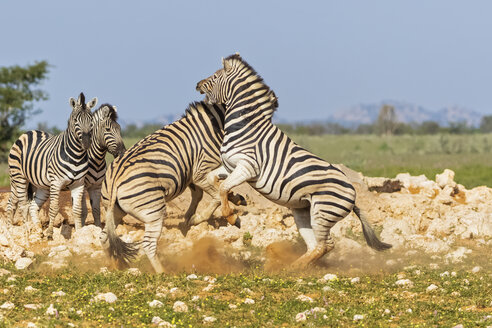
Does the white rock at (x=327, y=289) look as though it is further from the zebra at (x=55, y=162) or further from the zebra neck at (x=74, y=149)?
the zebra neck at (x=74, y=149)

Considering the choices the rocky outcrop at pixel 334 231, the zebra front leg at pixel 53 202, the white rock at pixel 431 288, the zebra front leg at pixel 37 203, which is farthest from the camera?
the zebra front leg at pixel 37 203

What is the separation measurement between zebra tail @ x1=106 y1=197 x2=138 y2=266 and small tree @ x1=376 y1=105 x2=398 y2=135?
5631 centimetres

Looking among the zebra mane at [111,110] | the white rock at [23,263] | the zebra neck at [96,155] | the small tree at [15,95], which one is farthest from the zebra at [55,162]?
the small tree at [15,95]

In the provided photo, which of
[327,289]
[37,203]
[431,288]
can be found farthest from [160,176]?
[37,203]

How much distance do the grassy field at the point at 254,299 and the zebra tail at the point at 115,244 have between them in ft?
0.84

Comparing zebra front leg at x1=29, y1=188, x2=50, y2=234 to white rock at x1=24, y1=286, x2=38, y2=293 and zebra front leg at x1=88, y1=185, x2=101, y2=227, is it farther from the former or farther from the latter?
white rock at x1=24, y1=286, x2=38, y2=293

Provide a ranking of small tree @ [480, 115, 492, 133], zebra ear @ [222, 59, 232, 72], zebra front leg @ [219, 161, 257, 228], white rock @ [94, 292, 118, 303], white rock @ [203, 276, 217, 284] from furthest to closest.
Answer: small tree @ [480, 115, 492, 133], zebra ear @ [222, 59, 232, 72], zebra front leg @ [219, 161, 257, 228], white rock @ [203, 276, 217, 284], white rock @ [94, 292, 118, 303]

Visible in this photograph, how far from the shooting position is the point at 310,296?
6859mm

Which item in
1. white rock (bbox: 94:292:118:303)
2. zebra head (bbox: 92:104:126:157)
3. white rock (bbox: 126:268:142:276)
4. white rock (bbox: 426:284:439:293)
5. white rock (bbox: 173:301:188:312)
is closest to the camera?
white rock (bbox: 173:301:188:312)

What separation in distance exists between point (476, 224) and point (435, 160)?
47.6 ft

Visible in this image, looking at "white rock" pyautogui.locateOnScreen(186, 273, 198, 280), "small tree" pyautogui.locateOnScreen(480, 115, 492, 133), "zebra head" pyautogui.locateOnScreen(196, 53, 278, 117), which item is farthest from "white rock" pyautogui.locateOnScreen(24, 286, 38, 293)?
"small tree" pyautogui.locateOnScreen(480, 115, 492, 133)

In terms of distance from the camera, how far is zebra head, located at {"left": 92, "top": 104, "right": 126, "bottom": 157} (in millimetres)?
9578

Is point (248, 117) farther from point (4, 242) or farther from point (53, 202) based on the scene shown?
point (4, 242)

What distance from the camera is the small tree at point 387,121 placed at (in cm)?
6294
